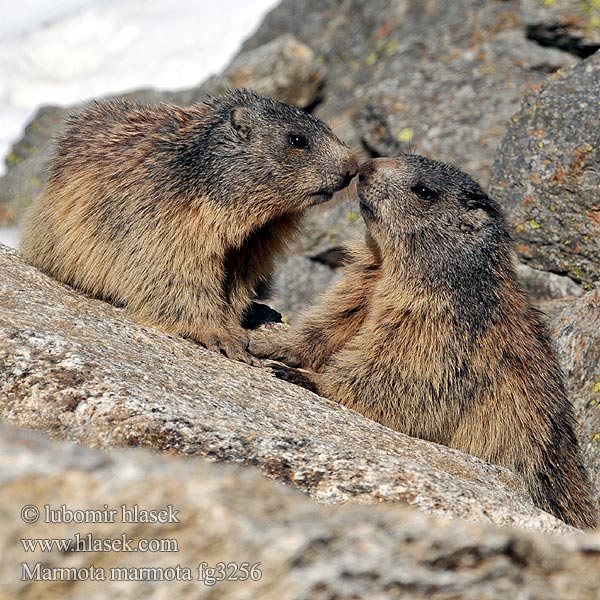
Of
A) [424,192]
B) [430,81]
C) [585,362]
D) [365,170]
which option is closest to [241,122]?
[365,170]

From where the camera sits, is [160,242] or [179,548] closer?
[179,548]

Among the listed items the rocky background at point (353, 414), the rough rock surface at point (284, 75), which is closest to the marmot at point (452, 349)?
the rocky background at point (353, 414)

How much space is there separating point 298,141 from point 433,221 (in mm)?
1602

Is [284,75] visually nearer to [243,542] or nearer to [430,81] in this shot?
[430,81]

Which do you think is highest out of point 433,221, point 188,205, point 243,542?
point 433,221

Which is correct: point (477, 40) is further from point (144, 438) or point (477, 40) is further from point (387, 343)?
point (144, 438)

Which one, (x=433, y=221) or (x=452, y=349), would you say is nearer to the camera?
(x=452, y=349)

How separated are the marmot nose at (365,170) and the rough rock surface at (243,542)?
597 centimetres

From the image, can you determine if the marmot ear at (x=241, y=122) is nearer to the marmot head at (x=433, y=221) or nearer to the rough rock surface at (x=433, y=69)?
the marmot head at (x=433, y=221)

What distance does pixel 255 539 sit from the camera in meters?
3.25

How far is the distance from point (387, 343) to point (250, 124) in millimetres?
2673

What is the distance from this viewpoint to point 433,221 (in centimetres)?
897

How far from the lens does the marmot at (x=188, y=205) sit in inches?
347

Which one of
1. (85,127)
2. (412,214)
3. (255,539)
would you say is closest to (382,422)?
(412,214)
